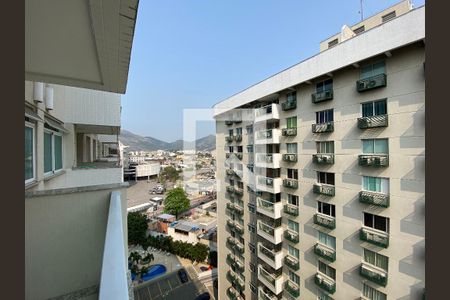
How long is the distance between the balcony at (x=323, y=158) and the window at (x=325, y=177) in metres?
0.46

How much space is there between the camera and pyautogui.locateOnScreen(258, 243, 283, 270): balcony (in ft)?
29.0

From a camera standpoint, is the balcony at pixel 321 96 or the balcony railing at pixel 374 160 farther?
the balcony at pixel 321 96

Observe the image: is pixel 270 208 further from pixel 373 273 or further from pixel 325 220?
pixel 373 273

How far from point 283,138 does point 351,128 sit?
2.81m

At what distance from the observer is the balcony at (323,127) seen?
6.74 m

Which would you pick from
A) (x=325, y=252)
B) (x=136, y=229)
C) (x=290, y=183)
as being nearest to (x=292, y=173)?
(x=290, y=183)

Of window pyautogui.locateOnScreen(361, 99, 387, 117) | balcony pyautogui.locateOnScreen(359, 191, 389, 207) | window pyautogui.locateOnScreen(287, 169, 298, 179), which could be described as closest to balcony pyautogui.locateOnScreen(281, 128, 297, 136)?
window pyautogui.locateOnScreen(287, 169, 298, 179)

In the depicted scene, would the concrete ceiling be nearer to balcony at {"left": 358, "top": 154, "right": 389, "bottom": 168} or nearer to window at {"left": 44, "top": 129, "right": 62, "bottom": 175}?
window at {"left": 44, "top": 129, "right": 62, "bottom": 175}

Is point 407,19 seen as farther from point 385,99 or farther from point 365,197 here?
point 365,197

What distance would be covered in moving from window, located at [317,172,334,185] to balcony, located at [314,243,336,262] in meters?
2.29

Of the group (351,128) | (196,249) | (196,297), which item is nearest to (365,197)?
(351,128)

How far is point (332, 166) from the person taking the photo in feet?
22.3

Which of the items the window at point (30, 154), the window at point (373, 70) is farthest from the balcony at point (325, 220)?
the window at point (30, 154)

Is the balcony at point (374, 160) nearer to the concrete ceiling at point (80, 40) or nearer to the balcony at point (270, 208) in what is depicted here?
the balcony at point (270, 208)
